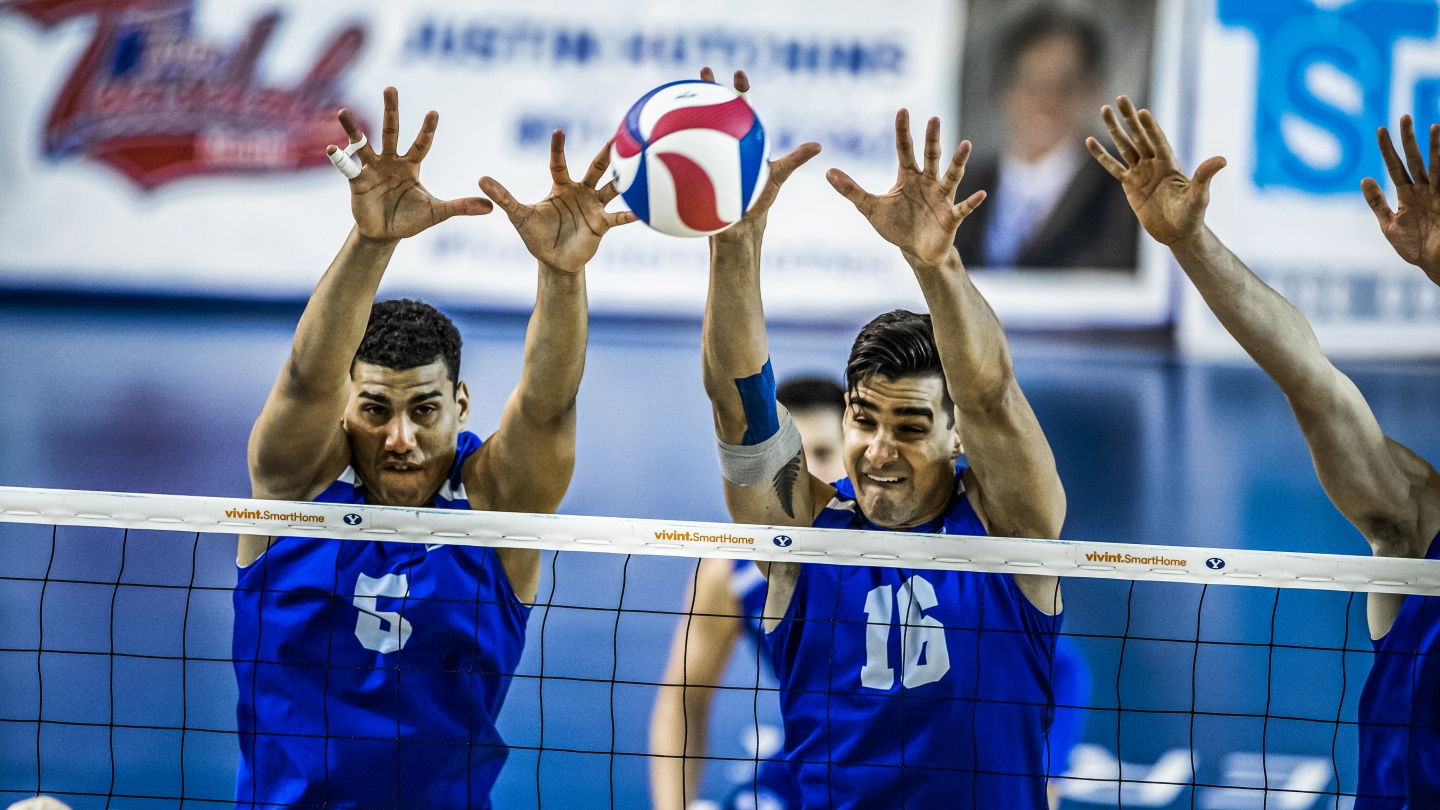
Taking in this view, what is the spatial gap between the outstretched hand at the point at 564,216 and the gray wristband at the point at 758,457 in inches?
23.3

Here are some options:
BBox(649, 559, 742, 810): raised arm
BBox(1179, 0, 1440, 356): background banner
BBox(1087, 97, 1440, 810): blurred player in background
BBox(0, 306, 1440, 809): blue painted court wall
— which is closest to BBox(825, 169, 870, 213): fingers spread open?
BBox(1087, 97, 1440, 810): blurred player in background

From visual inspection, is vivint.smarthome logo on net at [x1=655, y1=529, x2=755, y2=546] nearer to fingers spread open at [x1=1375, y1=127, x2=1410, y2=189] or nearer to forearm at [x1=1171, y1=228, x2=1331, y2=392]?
forearm at [x1=1171, y1=228, x2=1331, y2=392]

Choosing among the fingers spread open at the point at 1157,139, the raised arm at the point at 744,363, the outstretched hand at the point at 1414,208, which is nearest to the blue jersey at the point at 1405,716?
the outstretched hand at the point at 1414,208

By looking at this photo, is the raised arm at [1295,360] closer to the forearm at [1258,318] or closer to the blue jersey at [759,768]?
the forearm at [1258,318]

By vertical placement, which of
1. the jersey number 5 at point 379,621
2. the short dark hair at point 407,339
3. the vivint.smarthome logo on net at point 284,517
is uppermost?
the short dark hair at point 407,339

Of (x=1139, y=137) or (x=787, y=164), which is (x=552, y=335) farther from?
(x=1139, y=137)

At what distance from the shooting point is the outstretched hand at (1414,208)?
9.65ft

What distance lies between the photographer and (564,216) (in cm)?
298

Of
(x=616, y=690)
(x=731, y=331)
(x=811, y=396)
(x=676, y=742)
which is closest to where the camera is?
(x=731, y=331)

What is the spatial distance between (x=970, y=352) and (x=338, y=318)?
1.52 metres

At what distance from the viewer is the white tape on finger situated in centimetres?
288

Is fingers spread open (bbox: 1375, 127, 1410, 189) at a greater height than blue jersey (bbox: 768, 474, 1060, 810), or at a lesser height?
greater

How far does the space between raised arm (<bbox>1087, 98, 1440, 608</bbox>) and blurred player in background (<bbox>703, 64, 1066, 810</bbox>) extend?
47cm

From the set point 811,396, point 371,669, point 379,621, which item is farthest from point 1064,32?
point 371,669
